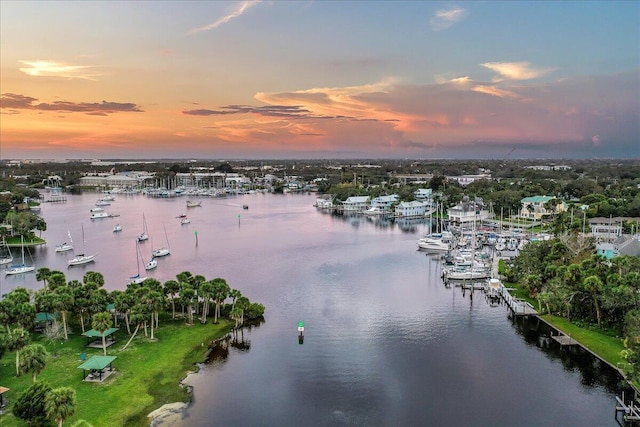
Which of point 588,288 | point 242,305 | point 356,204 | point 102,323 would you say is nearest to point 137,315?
point 102,323

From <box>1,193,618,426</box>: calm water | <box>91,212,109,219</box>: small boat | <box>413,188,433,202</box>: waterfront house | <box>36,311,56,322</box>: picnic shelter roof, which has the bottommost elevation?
<box>1,193,618,426</box>: calm water

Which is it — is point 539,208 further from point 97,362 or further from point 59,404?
point 59,404

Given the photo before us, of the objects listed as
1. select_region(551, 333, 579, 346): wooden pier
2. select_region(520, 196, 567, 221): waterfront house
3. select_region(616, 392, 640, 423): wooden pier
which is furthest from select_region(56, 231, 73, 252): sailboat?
select_region(520, 196, 567, 221): waterfront house

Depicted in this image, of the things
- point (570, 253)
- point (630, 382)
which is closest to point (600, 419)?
point (630, 382)

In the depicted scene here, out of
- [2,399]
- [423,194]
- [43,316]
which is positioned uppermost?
[423,194]

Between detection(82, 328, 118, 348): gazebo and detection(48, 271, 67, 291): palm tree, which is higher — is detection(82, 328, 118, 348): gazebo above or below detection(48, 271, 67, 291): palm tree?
below

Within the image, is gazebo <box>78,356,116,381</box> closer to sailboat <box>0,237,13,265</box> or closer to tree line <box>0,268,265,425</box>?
tree line <box>0,268,265,425</box>

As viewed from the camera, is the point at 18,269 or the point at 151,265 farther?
the point at 151,265
